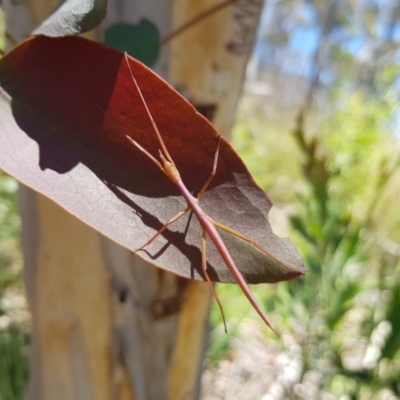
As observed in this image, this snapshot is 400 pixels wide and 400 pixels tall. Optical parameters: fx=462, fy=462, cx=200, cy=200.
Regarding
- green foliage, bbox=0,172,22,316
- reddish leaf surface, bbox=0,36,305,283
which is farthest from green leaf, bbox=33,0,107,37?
green foliage, bbox=0,172,22,316

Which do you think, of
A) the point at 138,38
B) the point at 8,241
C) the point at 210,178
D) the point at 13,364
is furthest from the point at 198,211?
the point at 8,241

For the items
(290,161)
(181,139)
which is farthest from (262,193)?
(290,161)

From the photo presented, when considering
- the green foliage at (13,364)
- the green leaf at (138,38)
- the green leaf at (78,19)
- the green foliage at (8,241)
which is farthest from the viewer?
the green foliage at (8,241)

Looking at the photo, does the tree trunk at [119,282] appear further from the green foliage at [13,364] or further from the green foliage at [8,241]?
the green foliage at [8,241]

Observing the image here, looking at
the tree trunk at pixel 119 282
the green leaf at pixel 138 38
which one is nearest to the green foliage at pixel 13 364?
the tree trunk at pixel 119 282

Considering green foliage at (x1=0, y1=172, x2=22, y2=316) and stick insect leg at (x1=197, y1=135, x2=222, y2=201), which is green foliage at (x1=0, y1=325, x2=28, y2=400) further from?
stick insect leg at (x1=197, y1=135, x2=222, y2=201)

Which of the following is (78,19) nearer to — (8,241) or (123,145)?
(123,145)

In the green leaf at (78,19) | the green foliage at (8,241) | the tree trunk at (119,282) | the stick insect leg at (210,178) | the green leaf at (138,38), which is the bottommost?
the green foliage at (8,241)

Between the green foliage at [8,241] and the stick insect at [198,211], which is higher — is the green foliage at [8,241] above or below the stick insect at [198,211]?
below
